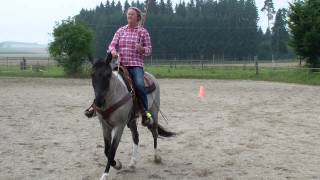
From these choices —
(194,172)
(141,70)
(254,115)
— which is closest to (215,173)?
(194,172)

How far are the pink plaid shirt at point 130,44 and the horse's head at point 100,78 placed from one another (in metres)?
1.04

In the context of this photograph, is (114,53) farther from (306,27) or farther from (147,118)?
(306,27)

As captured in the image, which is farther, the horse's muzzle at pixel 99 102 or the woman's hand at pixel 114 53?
the woman's hand at pixel 114 53

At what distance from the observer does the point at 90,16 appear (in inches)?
4781

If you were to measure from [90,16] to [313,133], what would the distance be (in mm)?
113885

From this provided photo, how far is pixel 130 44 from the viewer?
7.49 meters

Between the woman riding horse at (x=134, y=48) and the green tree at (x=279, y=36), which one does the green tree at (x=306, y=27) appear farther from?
the green tree at (x=279, y=36)

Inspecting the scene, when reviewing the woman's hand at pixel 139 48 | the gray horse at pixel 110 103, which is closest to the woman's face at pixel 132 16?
the woman's hand at pixel 139 48

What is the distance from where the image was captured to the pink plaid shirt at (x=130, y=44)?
750 cm

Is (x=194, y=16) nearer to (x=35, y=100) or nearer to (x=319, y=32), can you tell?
(x=319, y=32)

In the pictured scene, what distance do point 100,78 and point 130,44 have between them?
1.29m

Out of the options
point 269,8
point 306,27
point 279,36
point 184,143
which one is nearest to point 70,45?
point 306,27

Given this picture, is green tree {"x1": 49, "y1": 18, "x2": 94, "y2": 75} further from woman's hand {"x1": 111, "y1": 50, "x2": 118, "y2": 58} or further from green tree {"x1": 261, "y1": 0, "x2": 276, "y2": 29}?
green tree {"x1": 261, "y1": 0, "x2": 276, "y2": 29}

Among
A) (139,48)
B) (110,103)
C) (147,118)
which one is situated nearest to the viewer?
(110,103)
